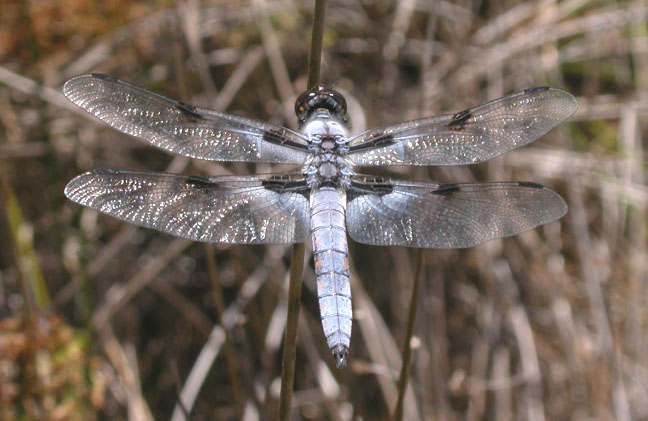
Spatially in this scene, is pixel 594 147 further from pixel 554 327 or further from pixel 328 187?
pixel 328 187

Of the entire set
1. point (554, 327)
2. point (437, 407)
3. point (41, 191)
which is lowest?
point (437, 407)

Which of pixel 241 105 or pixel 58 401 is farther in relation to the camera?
pixel 241 105

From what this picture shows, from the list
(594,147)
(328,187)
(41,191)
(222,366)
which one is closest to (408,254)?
(222,366)

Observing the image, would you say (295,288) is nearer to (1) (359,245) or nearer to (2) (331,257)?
(2) (331,257)

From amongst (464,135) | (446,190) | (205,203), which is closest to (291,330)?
(205,203)

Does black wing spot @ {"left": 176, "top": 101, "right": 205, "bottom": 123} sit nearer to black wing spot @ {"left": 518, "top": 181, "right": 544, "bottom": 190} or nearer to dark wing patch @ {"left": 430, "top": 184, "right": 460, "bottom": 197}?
dark wing patch @ {"left": 430, "top": 184, "right": 460, "bottom": 197}

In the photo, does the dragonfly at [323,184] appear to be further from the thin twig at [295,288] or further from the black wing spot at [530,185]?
the thin twig at [295,288]

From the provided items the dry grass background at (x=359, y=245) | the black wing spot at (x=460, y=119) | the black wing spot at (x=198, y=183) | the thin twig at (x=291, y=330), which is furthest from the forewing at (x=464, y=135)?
the dry grass background at (x=359, y=245)
